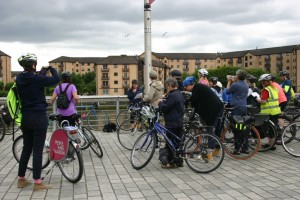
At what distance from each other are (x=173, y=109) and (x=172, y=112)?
58 millimetres

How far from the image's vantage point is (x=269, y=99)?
867cm

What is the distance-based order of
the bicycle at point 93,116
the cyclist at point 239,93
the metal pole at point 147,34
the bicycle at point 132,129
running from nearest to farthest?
the cyclist at point 239,93
the bicycle at point 132,129
the metal pole at point 147,34
the bicycle at point 93,116

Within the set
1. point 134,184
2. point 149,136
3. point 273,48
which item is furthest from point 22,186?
point 273,48

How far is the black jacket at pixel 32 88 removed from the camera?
538 cm

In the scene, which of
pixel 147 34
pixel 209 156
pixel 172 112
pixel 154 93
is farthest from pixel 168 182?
pixel 147 34

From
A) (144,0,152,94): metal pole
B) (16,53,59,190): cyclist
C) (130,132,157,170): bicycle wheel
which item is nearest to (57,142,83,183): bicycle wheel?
(16,53,59,190): cyclist

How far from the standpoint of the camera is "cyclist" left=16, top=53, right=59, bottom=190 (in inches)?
212

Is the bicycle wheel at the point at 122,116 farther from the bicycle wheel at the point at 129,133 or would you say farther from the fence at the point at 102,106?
the bicycle wheel at the point at 129,133

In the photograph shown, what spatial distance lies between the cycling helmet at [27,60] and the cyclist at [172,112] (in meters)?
2.48

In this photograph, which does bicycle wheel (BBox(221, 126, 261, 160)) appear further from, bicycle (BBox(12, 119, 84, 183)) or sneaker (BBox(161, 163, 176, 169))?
bicycle (BBox(12, 119, 84, 183))

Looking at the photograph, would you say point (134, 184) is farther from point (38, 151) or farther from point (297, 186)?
point (297, 186)

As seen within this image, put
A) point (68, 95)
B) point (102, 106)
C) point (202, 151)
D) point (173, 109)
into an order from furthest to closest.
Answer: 1. point (102, 106)
2. point (68, 95)
3. point (173, 109)
4. point (202, 151)

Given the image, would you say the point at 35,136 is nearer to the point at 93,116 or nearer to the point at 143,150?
the point at 143,150

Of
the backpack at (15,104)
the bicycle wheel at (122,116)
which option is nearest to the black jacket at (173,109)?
the backpack at (15,104)
